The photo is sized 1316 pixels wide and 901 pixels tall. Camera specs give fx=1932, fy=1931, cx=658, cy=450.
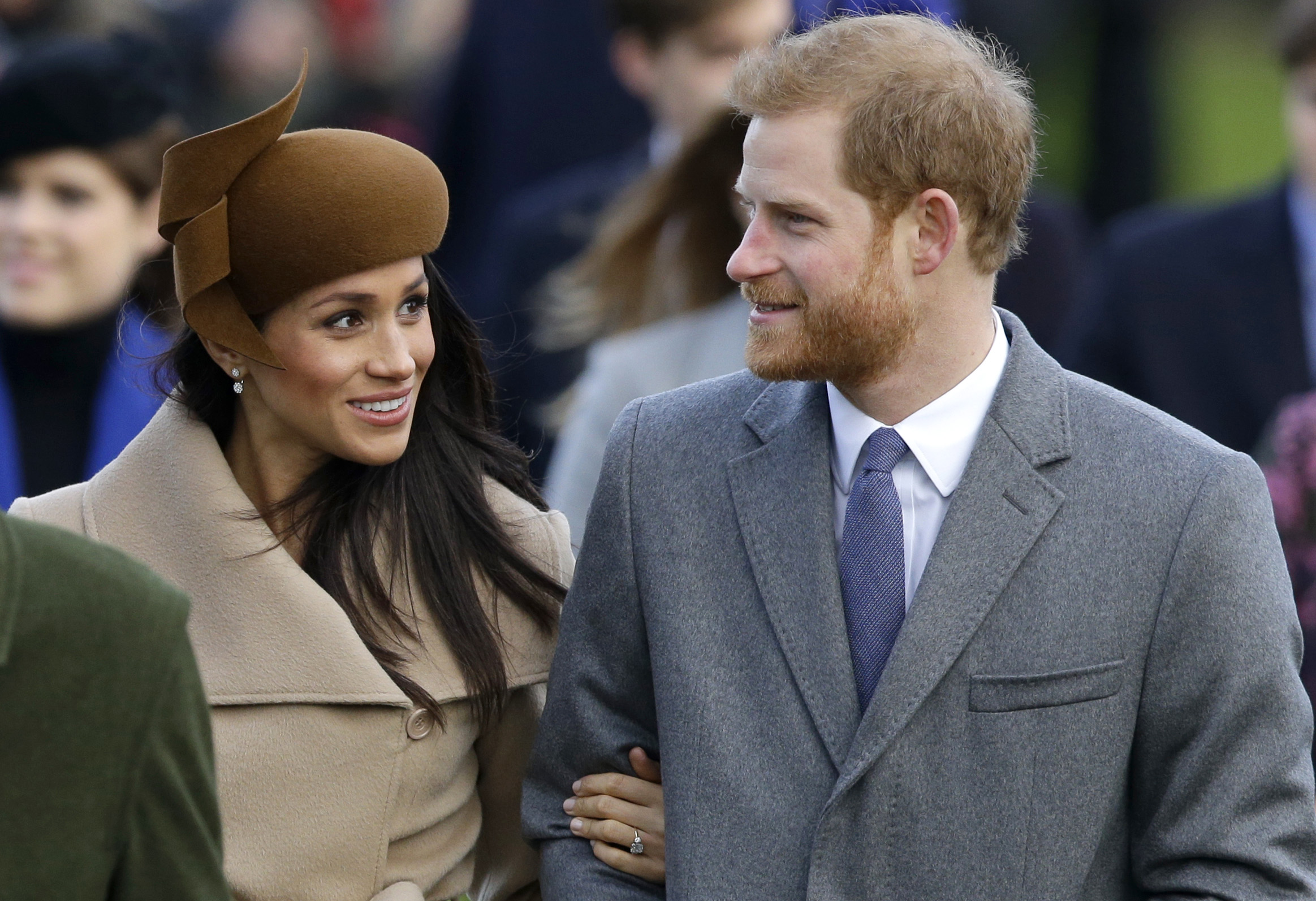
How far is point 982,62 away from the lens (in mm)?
2979

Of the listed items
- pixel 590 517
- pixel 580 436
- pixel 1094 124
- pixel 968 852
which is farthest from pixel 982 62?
pixel 1094 124

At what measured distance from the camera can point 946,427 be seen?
2.91m

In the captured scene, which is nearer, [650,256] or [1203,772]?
[1203,772]

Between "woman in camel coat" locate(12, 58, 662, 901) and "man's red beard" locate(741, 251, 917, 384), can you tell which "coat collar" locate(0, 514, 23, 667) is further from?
"man's red beard" locate(741, 251, 917, 384)

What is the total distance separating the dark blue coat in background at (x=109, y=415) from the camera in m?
5.12

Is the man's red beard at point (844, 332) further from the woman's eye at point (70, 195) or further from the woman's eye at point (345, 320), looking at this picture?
the woman's eye at point (70, 195)

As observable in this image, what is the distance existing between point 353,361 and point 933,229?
0.93 metres

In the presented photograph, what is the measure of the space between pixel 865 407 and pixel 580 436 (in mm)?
2118

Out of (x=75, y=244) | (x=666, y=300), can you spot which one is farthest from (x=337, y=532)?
(x=75, y=244)

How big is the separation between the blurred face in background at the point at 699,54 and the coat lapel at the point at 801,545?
2.26 m

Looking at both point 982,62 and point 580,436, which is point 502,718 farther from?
point 580,436

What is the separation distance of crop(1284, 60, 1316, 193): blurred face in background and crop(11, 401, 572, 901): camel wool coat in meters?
3.02

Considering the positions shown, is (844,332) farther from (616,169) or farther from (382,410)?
(616,169)

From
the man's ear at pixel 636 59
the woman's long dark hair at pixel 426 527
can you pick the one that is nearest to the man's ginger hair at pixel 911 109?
the woman's long dark hair at pixel 426 527
